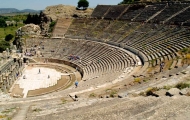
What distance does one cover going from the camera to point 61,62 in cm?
3788

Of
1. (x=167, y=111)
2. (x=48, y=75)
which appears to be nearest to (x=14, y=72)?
(x=48, y=75)

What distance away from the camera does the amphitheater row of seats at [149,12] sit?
35066 millimetres

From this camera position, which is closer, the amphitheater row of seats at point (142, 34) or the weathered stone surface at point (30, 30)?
the amphitheater row of seats at point (142, 34)

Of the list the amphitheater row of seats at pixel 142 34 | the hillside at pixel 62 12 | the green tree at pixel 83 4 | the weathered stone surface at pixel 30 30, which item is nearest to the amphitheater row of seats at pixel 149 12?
the amphitheater row of seats at pixel 142 34

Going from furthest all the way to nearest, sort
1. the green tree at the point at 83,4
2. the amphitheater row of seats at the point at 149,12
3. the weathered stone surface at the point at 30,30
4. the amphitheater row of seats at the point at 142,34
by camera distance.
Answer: the green tree at the point at 83,4, the weathered stone surface at the point at 30,30, the amphitheater row of seats at the point at 149,12, the amphitheater row of seats at the point at 142,34

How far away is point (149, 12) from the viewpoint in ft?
138

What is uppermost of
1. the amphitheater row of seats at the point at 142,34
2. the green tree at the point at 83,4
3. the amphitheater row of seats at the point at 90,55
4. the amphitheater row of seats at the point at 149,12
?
the green tree at the point at 83,4

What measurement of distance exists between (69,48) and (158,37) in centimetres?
1660

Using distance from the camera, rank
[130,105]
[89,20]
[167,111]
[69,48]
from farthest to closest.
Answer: [89,20] < [69,48] < [130,105] < [167,111]

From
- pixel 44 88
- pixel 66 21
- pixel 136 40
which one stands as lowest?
pixel 44 88

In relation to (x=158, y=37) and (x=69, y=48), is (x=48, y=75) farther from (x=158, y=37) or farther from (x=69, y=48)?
(x=158, y=37)

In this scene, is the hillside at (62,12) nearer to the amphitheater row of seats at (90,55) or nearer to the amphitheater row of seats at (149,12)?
the amphitheater row of seats at (149,12)

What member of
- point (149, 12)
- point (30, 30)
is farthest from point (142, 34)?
point (30, 30)

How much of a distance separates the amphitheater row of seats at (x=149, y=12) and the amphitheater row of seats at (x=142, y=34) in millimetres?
1794
